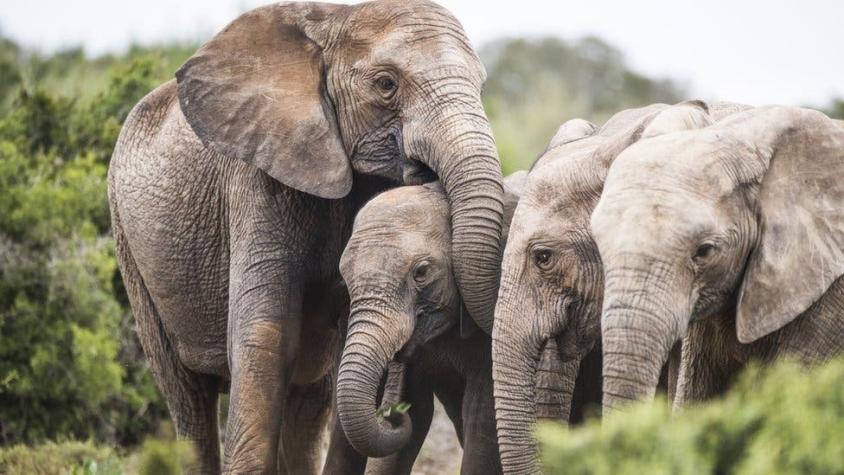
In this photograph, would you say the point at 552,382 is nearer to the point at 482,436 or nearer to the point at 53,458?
the point at 482,436

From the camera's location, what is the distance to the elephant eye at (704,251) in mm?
5750

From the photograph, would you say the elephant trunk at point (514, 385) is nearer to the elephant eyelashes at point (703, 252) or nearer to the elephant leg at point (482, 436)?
the elephant leg at point (482, 436)

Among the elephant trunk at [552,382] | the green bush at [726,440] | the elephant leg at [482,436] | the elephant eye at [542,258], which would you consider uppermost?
the green bush at [726,440]

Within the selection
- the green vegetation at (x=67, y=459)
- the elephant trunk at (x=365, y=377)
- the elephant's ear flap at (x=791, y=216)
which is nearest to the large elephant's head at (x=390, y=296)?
the elephant trunk at (x=365, y=377)

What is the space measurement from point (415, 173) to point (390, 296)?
75 cm

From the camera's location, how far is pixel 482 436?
744 centimetres

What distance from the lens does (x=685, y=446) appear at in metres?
3.92

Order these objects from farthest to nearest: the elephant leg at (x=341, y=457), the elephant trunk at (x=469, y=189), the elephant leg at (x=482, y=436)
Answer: the elephant leg at (x=341, y=457), the elephant leg at (x=482, y=436), the elephant trunk at (x=469, y=189)

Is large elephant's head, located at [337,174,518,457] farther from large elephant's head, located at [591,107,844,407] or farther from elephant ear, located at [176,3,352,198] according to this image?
large elephant's head, located at [591,107,844,407]

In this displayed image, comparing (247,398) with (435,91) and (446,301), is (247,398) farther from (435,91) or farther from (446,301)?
(435,91)

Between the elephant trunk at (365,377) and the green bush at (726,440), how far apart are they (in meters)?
2.66

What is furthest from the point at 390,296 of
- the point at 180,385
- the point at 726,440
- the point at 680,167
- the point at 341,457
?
the point at 726,440

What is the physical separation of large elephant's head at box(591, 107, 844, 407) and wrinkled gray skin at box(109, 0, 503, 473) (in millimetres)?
1354

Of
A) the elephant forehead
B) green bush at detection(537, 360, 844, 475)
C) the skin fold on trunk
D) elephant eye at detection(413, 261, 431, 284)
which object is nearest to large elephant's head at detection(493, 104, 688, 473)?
the skin fold on trunk
